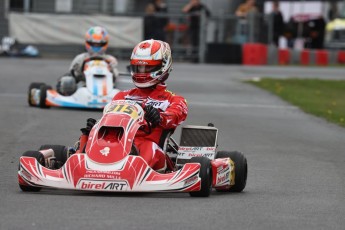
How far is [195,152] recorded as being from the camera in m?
9.33

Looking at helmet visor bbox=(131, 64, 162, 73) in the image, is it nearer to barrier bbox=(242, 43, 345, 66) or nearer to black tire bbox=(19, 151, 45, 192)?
black tire bbox=(19, 151, 45, 192)

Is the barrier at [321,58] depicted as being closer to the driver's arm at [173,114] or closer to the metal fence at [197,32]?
the metal fence at [197,32]

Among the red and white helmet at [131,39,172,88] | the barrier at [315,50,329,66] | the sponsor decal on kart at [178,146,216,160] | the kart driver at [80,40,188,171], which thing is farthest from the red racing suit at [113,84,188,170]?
the barrier at [315,50,329,66]

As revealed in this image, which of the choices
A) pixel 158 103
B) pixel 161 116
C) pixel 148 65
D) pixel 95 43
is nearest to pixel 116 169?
pixel 161 116

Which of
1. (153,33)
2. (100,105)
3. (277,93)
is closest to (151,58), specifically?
(100,105)

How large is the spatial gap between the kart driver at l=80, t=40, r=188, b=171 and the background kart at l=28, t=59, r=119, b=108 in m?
7.10

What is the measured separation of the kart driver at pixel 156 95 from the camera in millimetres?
8844

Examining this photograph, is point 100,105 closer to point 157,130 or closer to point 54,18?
point 157,130

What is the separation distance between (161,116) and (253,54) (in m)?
22.5

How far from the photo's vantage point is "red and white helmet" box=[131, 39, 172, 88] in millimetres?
9203

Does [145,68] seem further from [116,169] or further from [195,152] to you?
[116,169]

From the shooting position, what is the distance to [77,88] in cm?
1739

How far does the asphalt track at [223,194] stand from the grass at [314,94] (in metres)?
0.36

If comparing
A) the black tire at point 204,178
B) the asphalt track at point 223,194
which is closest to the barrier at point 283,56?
the asphalt track at point 223,194
